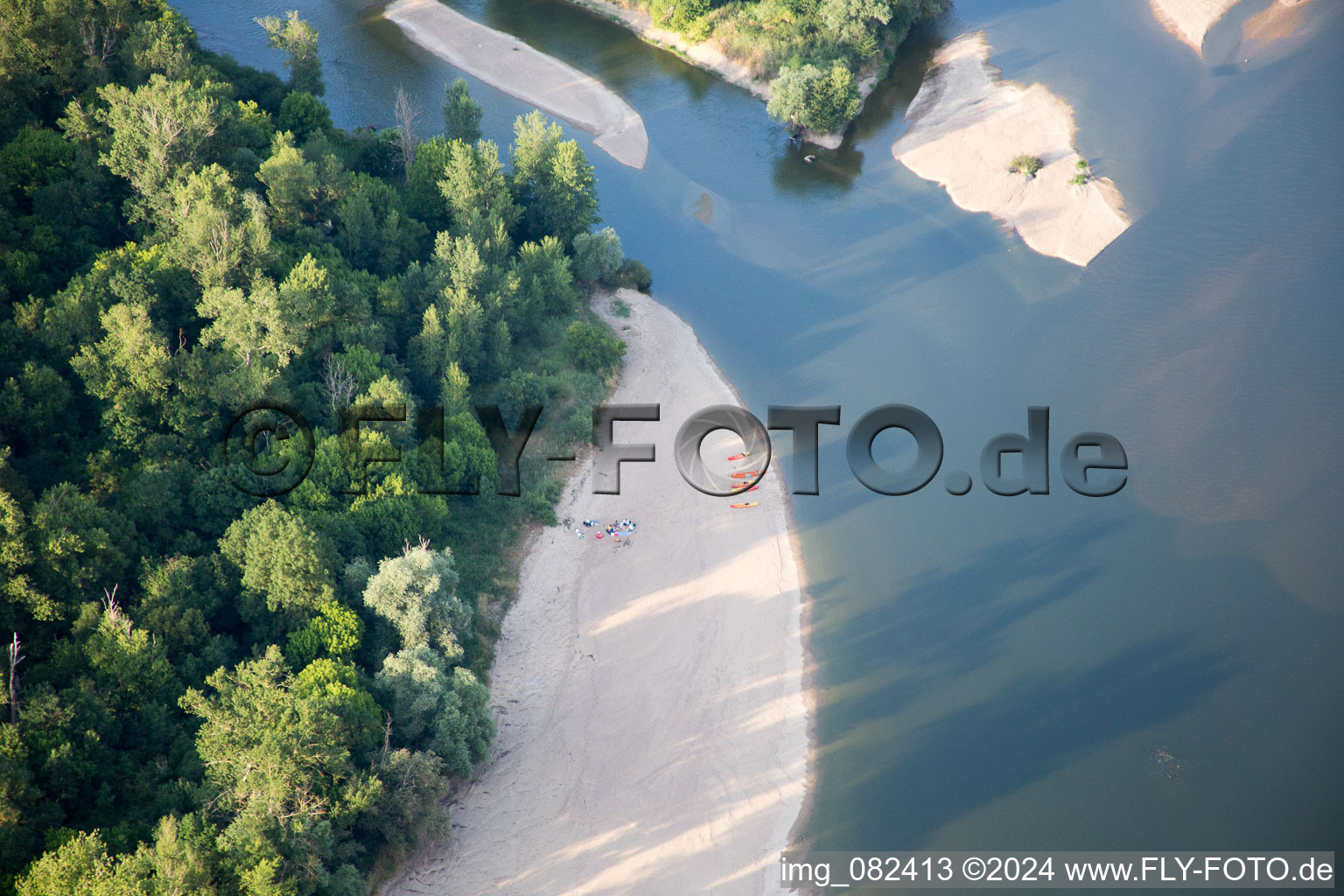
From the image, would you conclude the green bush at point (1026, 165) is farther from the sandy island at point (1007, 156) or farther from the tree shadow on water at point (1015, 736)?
the tree shadow on water at point (1015, 736)

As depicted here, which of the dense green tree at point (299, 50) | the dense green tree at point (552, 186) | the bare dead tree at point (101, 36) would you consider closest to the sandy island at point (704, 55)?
the dense green tree at point (552, 186)

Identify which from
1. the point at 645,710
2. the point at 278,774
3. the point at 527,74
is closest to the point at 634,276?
the point at 527,74

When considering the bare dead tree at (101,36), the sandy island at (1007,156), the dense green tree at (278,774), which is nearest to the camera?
the dense green tree at (278,774)

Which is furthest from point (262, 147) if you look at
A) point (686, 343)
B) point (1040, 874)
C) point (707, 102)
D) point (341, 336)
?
point (1040, 874)

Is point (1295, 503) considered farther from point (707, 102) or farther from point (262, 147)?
point (262, 147)

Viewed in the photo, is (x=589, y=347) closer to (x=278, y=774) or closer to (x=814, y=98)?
(x=278, y=774)

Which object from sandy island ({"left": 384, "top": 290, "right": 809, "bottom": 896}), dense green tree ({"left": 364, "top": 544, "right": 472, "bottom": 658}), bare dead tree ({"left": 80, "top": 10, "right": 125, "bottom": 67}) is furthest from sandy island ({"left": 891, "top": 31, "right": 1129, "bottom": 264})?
bare dead tree ({"left": 80, "top": 10, "right": 125, "bottom": 67})
